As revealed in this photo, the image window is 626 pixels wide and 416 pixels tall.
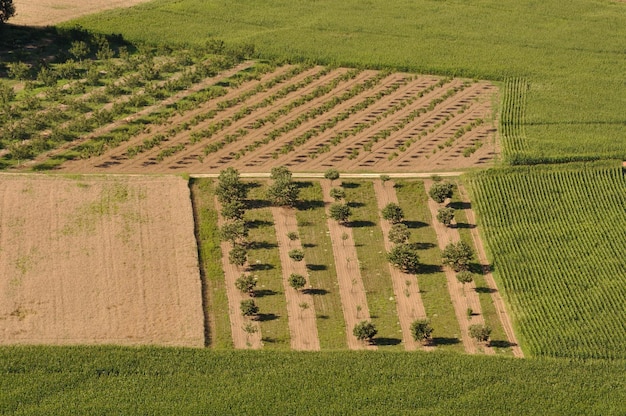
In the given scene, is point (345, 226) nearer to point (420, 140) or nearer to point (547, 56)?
point (420, 140)

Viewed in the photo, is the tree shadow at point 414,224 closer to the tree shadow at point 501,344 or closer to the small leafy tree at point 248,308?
the tree shadow at point 501,344

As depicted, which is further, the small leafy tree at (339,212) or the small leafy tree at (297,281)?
the small leafy tree at (339,212)

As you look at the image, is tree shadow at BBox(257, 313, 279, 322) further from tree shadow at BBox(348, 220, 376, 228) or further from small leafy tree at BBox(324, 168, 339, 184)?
small leafy tree at BBox(324, 168, 339, 184)

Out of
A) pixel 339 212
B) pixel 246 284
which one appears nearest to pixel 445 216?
pixel 339 212

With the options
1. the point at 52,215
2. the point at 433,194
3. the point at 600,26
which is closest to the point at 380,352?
the point at 433,194

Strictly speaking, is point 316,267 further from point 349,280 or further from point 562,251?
point 562,251

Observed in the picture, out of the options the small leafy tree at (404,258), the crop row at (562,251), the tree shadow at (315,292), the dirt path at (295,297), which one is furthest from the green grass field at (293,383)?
the small leafy tree at (404,258)
